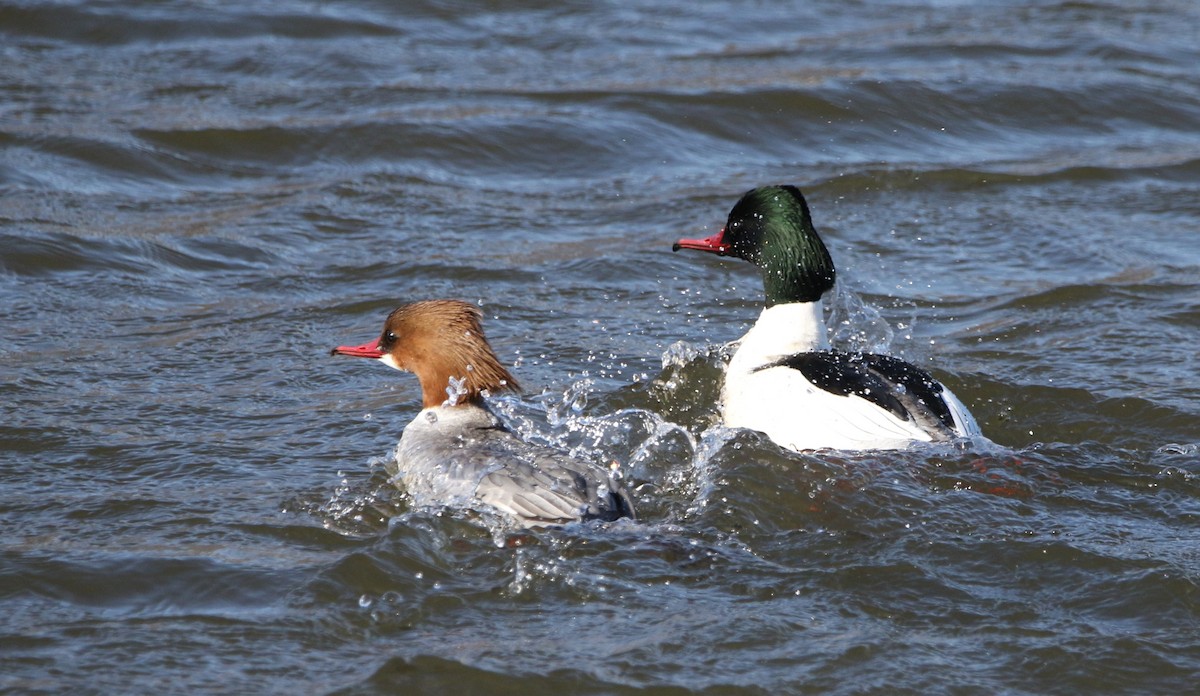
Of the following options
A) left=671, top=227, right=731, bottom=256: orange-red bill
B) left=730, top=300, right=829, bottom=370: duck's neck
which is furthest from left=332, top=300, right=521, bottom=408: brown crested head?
left=671, top=227, right=731, bottom=256: orange-red bill

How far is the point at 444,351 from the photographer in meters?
5.97

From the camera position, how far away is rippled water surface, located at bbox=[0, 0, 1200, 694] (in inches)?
179

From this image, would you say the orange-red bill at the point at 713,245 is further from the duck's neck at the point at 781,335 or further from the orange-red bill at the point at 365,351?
the orange-red bill at the point at 365,351

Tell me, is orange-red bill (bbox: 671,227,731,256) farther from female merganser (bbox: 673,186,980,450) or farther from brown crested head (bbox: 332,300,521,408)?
brown crested head (bbox: 332,300,521,408)

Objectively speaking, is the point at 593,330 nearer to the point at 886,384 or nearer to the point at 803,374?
the point at 803,374

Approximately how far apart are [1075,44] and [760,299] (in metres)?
6.80

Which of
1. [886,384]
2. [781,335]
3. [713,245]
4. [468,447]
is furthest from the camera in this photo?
[713,245]

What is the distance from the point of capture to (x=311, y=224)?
9.00 m

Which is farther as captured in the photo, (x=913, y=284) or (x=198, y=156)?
(x=198, y=156)

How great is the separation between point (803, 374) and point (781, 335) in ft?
1.32

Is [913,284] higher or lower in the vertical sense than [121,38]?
lower

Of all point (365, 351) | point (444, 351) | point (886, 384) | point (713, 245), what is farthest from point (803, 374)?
point (365, 351)

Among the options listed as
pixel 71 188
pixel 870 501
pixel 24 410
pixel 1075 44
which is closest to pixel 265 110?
pixel 71 188

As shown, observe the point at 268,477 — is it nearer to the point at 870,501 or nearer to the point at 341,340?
the point at 341,340
